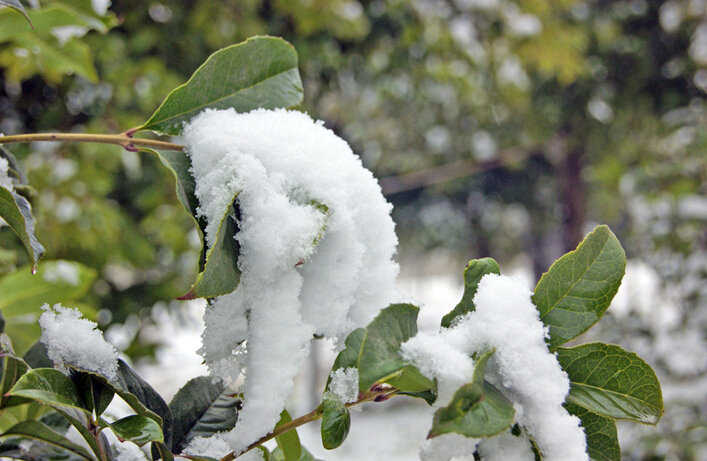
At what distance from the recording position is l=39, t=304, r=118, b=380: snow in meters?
0.28

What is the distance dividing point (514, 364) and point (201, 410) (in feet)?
0.56

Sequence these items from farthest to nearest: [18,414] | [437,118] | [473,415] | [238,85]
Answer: [437,118], [18,414], [238,85], [473,415]

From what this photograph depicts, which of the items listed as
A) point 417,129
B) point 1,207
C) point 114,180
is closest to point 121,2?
point 114,180

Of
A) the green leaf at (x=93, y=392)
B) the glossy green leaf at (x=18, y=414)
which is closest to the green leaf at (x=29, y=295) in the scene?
the glossy green leaf at (x=18, y=414)

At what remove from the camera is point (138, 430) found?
253mm

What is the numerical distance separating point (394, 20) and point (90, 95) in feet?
3.59

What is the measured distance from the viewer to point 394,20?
2.02 meters

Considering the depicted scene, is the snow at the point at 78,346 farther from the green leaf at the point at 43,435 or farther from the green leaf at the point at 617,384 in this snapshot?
the green leaf at the point at 617,384

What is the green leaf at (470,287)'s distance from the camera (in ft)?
0.87

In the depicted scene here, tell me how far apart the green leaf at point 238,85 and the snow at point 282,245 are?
0.01 meters

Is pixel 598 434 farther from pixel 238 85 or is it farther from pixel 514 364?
pixel 238 85

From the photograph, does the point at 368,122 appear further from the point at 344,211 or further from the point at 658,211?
the point at 344,211

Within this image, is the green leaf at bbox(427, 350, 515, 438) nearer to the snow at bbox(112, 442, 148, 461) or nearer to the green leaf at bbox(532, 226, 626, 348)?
the green leaf at bbox(532, 226, 626, 348)

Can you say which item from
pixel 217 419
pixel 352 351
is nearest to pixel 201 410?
pixel 217 419
